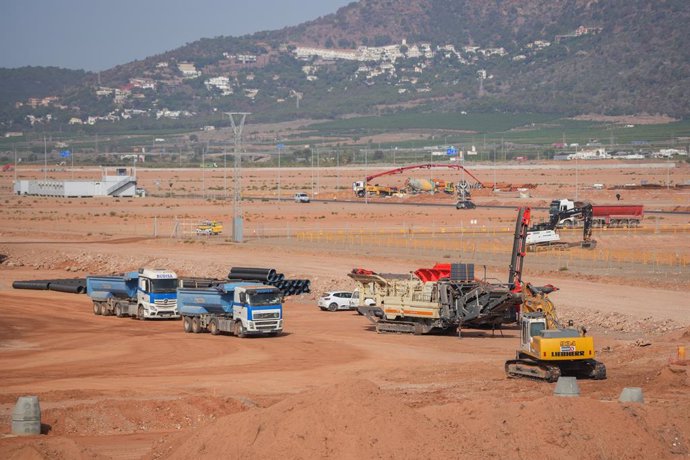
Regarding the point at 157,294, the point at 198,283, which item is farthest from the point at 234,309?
the point at 157,294

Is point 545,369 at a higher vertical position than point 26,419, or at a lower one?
lower

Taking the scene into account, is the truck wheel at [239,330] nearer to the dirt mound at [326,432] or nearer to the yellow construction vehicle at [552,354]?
the yellow construction vehicle at [552,354]

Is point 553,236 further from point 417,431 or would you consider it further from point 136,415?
point 417,431

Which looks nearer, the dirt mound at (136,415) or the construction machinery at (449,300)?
the dirt mound at (136,415)

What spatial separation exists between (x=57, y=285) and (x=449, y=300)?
2754cm

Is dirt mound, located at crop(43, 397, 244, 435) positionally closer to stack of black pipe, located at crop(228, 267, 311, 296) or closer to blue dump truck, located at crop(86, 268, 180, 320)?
blue dump truck, located at crop(86, 268, 180, 320)

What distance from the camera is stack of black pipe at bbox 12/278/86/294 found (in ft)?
205

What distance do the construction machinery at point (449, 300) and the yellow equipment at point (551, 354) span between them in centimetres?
888

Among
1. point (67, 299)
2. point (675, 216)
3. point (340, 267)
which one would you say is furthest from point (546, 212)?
point (67, 299)

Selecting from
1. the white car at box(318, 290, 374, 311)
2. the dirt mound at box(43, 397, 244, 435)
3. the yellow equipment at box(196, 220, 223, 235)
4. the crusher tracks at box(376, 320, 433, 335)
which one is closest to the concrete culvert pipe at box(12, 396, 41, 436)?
the dirt mound at box(43, 397, 244, 435)

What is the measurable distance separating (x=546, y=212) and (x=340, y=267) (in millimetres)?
49283

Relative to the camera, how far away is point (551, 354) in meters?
32.0

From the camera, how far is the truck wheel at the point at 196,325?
155ft

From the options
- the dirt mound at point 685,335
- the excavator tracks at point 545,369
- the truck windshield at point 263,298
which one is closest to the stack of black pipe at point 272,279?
the truck windshield at point 263,298
